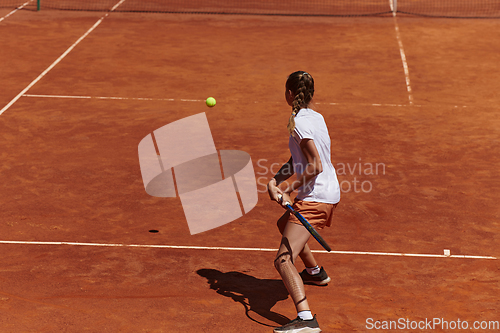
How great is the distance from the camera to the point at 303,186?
5.74 metres

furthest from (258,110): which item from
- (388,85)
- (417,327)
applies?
(417,327)

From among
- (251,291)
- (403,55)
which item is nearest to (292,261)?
(251,291)

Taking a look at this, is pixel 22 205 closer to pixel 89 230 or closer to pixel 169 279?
pixel 89 230

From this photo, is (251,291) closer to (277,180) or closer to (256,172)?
(277,180)

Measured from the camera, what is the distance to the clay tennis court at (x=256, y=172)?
6.34 m

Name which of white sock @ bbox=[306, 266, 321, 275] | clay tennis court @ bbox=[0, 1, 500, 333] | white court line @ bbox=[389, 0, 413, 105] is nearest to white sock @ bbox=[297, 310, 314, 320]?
clay tennis court @ bbox=[0, 1, 500, 333]

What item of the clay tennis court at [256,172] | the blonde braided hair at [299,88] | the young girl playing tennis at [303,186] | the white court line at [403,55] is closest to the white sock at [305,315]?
the young girl playing tennis at [303,186]

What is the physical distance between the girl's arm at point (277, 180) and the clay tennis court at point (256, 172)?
119cm

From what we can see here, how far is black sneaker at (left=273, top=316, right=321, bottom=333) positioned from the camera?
5.55 metres

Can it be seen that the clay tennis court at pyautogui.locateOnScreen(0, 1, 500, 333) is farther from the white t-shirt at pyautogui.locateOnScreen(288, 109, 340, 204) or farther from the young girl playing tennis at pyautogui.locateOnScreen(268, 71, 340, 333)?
the white t-shirt at pyautogui.locateOnScreen(288, 109, 340, 204)

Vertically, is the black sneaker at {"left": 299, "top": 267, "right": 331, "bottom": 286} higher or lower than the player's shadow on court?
higher

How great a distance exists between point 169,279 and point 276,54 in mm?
11290

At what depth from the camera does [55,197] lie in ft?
29.3

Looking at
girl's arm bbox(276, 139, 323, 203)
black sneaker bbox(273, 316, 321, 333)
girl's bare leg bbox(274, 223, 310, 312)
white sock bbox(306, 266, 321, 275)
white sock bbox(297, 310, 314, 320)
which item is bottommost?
white sock bbox(306, 266, 321, 275)
